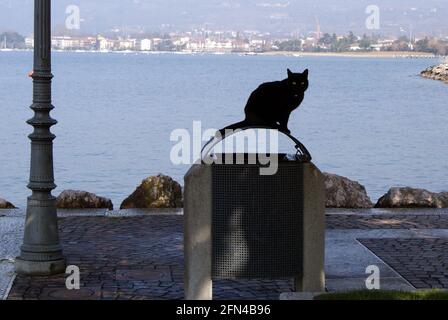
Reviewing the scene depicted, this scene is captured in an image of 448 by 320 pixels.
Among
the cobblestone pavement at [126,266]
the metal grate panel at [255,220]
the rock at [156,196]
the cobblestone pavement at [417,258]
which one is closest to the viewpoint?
the metal grate panel at [255,220]

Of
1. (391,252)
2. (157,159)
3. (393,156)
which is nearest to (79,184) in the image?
(157,159)

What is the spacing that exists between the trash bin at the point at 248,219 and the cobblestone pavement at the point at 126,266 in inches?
24.3

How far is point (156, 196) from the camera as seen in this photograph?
1647cm

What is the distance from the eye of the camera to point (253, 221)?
9.55m

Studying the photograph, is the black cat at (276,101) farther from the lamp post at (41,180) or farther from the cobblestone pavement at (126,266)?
the lamp post at (41,180)

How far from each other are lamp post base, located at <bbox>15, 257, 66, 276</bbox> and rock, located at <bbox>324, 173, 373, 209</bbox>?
20.3ft

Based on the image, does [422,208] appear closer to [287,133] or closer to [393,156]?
[287,133]

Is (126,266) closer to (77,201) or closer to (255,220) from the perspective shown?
(255,220)

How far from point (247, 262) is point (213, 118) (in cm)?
4589

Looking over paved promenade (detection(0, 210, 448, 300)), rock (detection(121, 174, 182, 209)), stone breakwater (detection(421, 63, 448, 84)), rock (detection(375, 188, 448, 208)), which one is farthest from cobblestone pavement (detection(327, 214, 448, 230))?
stone breakwater (detection(421, 63, 448, 84))

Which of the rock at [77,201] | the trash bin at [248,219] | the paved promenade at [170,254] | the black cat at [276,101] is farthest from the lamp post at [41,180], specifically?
the rock at [77,201]

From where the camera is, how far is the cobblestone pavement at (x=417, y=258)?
1096cm

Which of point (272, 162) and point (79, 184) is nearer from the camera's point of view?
point (272, 162)

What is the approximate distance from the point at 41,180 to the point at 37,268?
0.96m
